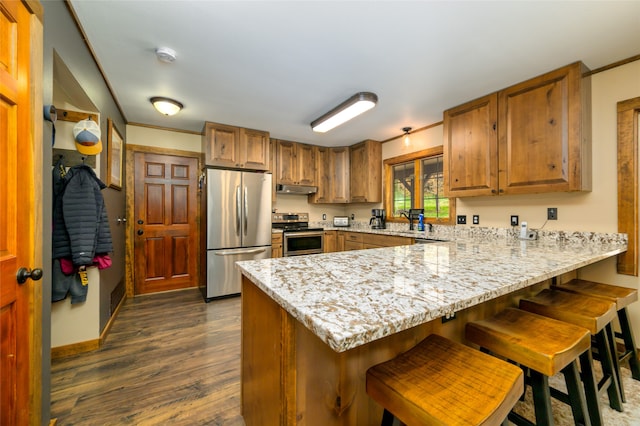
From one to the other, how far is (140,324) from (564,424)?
3360 mm

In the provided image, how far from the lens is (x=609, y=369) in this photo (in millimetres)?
1515

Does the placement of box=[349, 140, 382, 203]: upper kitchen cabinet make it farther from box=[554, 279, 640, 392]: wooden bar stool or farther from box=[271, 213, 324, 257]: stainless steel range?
box=[554, 279, 640, 392]: wooden bar stool

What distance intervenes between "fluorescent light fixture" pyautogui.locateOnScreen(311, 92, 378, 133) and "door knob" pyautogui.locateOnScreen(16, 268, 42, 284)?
100 inches

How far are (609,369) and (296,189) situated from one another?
3.77 meters

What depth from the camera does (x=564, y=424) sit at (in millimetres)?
1415

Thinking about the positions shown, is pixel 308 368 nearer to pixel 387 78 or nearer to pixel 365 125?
pixel 387 78

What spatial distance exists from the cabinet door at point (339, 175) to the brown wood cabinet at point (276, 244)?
49.6 inches

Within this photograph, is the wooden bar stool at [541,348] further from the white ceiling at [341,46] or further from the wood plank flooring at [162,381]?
the white ceiling at [341,46]

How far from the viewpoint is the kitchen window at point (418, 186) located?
11.6 feet

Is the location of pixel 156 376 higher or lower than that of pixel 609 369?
lower

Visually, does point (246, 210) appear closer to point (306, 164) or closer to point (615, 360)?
point (306, 164)

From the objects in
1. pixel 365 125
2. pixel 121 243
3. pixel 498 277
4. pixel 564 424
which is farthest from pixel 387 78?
pixel 121 243

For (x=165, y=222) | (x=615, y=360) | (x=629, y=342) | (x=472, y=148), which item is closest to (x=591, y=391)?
(x=615, y=360)

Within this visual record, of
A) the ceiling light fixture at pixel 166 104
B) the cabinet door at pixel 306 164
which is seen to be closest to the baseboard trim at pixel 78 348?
the ceiling light fixture at pixel 166 104
